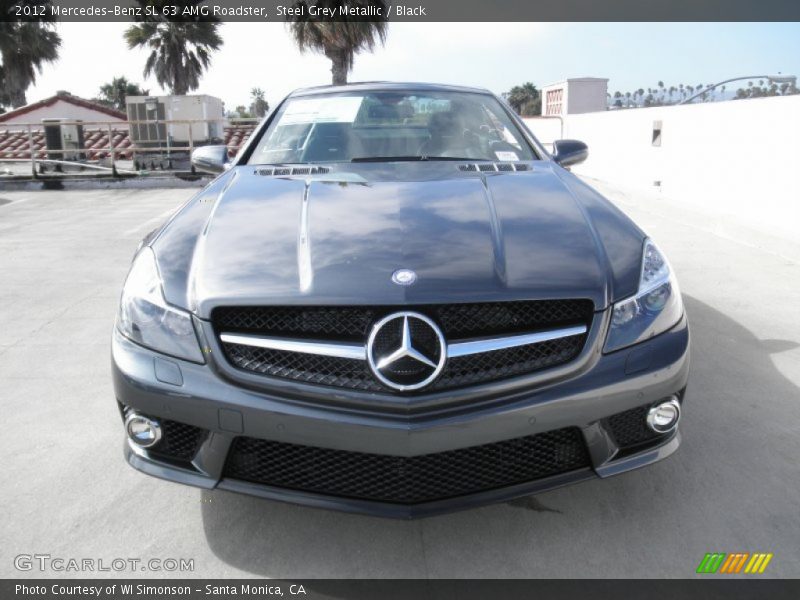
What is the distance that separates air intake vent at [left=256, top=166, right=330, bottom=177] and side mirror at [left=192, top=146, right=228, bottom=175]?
654mm

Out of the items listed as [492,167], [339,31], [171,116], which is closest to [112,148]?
[171,116]

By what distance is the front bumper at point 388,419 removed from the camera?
1.95m

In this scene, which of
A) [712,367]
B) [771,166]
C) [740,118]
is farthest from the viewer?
[740,118]

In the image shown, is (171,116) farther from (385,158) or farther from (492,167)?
(492,167)

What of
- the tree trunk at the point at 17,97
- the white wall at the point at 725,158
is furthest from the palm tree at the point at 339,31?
the tree trunk at the point at 17,97

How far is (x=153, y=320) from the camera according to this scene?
213 centimetres

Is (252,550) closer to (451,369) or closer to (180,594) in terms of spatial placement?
(180,594)

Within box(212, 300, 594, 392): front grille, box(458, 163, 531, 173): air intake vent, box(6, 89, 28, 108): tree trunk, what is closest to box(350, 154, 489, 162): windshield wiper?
box(458, 163, 531, 173): air intake vent

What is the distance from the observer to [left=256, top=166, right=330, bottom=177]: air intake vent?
3027 mm

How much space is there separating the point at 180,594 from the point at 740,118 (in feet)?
28.1

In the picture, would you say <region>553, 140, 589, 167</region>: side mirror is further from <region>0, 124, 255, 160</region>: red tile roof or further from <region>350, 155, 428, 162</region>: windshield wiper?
<region>0, 124, 255, 160</region>: red tile roof

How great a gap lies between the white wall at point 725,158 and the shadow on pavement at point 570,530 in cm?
552

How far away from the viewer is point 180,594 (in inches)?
80.1

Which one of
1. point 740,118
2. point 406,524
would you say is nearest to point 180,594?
point 406,524
